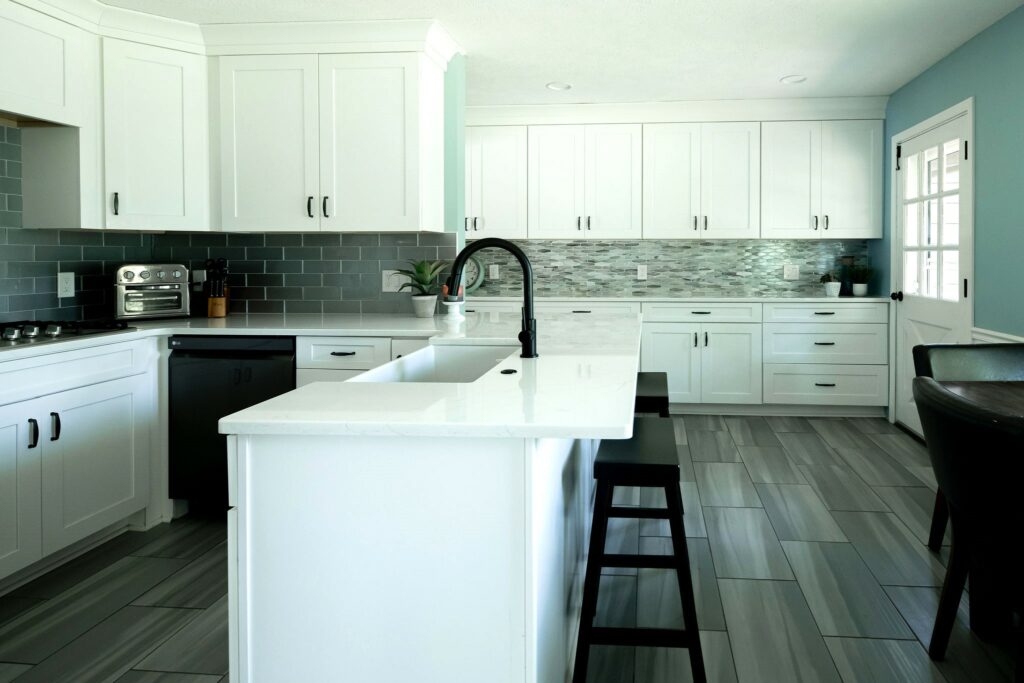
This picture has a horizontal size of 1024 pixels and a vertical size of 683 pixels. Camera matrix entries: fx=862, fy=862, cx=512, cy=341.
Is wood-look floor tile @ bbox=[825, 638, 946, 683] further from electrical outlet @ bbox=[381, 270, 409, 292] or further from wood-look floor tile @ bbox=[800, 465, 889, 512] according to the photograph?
electrical outlet @ bbox=[381, 270, 409, 292]

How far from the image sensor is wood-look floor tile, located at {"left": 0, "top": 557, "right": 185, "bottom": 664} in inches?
100

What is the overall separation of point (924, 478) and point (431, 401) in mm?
3595

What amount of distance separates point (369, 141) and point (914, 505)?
3.08m

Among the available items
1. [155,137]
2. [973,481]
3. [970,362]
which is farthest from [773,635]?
[155,137]

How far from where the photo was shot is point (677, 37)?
453cm

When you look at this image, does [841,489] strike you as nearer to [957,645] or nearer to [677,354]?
[957,645]

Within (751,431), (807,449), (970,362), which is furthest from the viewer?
(751,431)

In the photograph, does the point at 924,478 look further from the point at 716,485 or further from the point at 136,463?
the point at 136,463

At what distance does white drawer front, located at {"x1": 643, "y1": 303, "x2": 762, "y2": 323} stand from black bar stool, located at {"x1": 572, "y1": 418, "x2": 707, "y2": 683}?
12.9 ft

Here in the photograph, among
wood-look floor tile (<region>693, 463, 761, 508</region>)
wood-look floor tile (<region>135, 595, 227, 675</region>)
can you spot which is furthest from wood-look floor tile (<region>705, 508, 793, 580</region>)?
wood-look floor tile (<region>135, 595, 227, 675</region>)

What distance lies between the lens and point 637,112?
642cm

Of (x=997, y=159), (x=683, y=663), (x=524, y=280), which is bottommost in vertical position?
(x=683, y=663)

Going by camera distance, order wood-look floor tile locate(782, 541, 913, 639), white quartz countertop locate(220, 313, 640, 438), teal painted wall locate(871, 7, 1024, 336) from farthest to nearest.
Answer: teal painted wall locate(871, 7, 1024, 336)
wood-look floor tile locate(782, 541, 913, 639)
white quartz countertop locate(220, 313, 640, 438)

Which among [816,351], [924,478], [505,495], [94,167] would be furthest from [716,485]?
[94,167]
